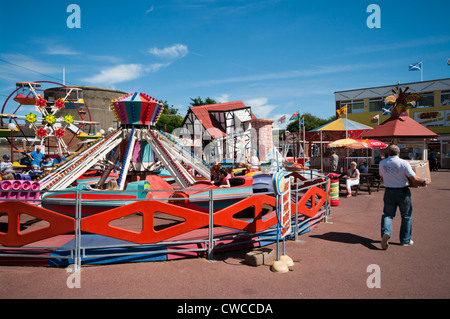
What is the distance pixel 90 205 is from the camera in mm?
6910

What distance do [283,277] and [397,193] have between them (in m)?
2.79

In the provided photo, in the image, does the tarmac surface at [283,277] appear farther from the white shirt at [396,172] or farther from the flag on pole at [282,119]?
the flag on pole at [282,119]

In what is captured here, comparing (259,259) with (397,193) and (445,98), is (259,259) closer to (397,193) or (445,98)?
(397,193)

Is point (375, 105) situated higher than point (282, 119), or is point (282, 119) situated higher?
point (375, 105)

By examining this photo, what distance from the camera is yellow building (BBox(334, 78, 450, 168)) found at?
2908 centimetres

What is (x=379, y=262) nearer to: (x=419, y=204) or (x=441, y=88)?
(x=419, y=204)

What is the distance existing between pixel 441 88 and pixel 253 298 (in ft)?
115

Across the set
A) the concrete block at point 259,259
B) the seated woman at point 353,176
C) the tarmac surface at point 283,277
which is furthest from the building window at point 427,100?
the concrete block at point 259,259

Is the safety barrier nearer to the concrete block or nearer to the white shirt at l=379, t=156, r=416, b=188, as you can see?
the concrete block

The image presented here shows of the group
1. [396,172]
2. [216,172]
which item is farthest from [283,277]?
[216,172]

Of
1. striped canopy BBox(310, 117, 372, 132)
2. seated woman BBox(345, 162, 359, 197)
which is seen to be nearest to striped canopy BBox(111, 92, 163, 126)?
seated woman BBox(345, 162, 359, 197)

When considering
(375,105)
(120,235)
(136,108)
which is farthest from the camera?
(375,105)

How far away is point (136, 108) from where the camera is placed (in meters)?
10.0
